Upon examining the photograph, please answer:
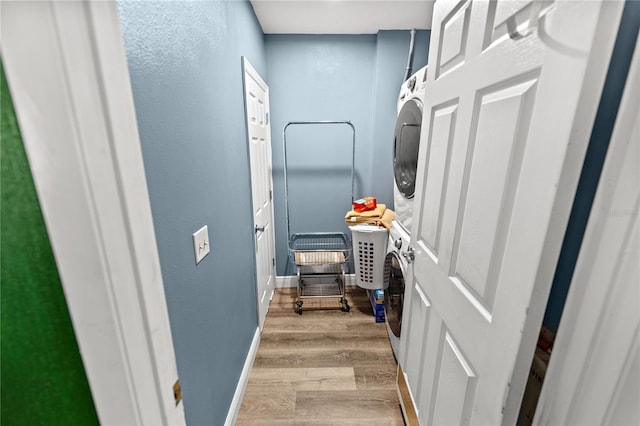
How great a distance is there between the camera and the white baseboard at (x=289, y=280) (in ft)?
9.27

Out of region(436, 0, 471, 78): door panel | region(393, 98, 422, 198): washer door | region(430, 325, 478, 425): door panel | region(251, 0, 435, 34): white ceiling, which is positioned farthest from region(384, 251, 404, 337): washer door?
region(251, 0, 435, 34): white ceiling

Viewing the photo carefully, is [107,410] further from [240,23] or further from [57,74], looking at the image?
[240,23]

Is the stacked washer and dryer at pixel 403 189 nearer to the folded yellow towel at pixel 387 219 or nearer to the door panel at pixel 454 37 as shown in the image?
the folded yellow towel at pixel 387 219

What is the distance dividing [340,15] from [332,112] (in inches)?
30.3

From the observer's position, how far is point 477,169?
2.37ft

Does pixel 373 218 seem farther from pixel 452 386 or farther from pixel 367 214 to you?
pixel 452 386

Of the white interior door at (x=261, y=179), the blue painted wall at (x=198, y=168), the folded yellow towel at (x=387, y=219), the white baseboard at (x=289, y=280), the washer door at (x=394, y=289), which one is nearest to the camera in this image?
the blue painted wall at (x=198, y=168)

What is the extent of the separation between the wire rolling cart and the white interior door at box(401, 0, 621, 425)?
54.6 inches

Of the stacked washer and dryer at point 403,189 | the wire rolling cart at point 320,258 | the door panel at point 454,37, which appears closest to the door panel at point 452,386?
the stacked washer and dryer at point 403,189

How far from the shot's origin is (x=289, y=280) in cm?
284

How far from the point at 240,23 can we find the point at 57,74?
1.57 meters

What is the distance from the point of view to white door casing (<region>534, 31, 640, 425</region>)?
1.38 feet

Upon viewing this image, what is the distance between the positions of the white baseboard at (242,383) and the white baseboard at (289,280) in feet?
2.84

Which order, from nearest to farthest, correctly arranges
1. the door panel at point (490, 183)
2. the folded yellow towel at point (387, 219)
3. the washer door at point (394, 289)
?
the door panel at point (490, 183) < the washer door at point (394, 289) < the folded yellow towel at point (387, 219)
